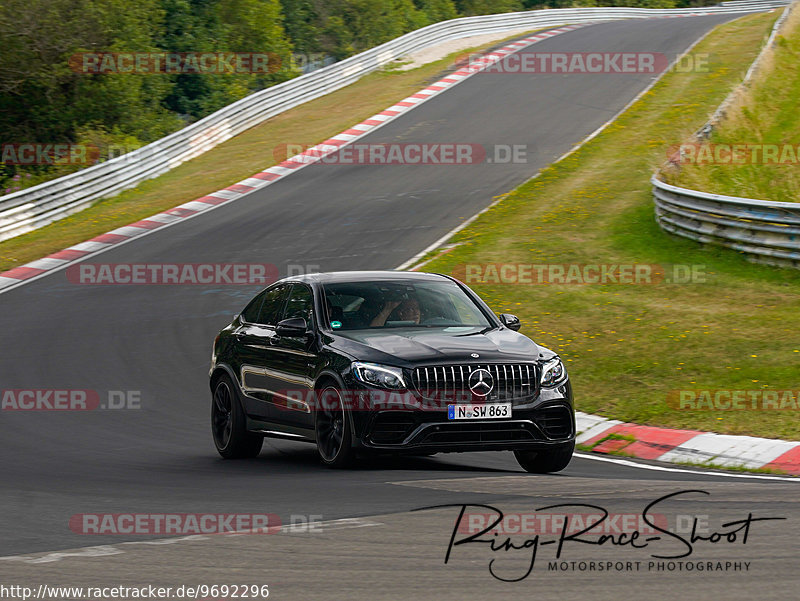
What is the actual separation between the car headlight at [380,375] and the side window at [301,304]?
124 cm

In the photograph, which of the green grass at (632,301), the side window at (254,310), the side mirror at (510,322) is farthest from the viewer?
→ the green grass at (632,301)

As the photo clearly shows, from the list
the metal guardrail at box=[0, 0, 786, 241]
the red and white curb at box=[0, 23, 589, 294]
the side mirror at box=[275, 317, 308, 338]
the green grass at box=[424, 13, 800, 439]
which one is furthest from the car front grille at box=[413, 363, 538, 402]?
the metal guardrail at box=[0, 0, 786, 241]

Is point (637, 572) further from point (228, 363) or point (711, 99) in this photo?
point (711, 99)

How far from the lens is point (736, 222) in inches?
776

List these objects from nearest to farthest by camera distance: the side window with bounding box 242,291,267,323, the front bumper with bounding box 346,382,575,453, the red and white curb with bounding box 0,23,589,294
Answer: the front bumper with bounding box 346,382,575,453
the side window with bounding box 242,291,267,323
the red and white curb with bounding box 0,23,589,294

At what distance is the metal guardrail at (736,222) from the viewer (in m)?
18.4

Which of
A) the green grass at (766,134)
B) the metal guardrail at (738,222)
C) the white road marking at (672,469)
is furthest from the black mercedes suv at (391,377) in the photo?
the green grass at (766,134)

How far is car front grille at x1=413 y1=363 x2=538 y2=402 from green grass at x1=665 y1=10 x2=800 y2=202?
16.6 m

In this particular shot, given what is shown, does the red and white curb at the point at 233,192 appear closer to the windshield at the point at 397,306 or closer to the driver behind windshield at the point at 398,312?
the windshield at the point at 397,306

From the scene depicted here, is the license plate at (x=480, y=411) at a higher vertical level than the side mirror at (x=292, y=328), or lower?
lower

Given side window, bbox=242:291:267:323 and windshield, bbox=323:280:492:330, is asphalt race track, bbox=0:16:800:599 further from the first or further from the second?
side window, bbox=242:291:267:323

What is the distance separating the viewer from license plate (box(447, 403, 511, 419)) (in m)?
8.94

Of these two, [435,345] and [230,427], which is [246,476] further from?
[435,345]

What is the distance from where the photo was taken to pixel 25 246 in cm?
2609
